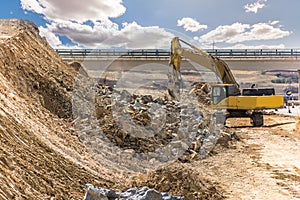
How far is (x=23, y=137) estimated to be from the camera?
5625 millimetres

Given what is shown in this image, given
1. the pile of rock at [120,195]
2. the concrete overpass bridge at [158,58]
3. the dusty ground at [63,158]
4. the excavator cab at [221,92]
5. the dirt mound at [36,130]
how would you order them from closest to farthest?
the pile of rock at [120,195]
the dirt mound at [36,130]
the dusty ground at [63,158]
the excavator cab at [221,92]
the concrete overpass bridge at [158,58]

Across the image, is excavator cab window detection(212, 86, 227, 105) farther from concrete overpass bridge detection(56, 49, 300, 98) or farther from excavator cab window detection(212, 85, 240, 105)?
concrete overpass bridge detection(56, 49, 300, 98)

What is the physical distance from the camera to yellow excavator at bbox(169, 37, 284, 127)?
15766 mm

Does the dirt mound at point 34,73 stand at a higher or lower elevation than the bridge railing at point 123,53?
lower

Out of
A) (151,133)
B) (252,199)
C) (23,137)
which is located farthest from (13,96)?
(252,199)

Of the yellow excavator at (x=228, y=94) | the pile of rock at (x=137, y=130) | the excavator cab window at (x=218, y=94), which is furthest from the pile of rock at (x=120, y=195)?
the excavator cab window at (x=218, y=94)

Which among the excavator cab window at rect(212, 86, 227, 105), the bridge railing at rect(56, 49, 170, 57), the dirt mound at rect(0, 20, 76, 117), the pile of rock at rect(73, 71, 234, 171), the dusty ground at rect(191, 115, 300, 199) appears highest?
the bridge railing at rect(56, 49, 170, 57)

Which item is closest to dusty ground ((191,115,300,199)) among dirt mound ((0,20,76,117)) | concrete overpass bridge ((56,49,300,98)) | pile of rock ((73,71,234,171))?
pile of rock ((73,71,234,171))

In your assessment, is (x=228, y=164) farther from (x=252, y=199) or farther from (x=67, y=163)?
(x=67, y=163)

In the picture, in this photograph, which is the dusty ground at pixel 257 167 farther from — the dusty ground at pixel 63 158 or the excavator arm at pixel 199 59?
the excavator arm at pixel 199 59

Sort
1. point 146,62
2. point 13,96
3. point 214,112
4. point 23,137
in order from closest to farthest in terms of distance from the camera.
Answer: point 23,137 → point 13,96 → point 214,112 → point 146,62

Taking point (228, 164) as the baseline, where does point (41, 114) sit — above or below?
above

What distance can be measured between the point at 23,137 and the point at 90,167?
4.85ft

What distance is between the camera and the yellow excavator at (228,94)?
15766 millimetres
